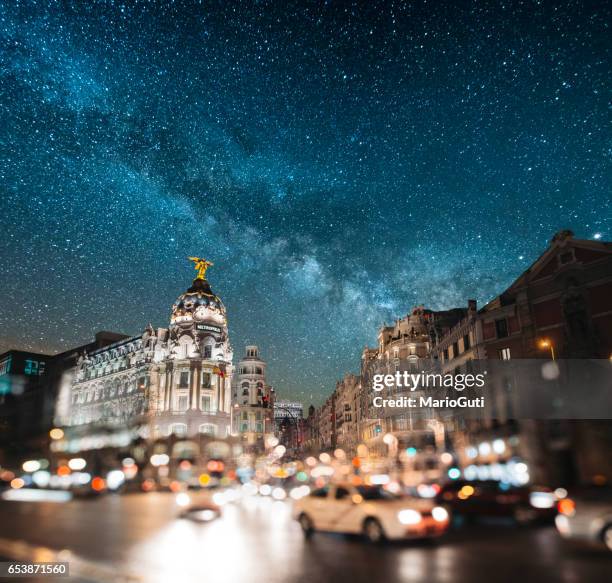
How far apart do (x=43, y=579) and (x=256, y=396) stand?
9349 centimetres

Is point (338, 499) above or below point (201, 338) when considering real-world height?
below

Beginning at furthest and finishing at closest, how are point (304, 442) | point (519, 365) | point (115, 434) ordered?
point (304, 442), point (115, 434), point (519, 365)

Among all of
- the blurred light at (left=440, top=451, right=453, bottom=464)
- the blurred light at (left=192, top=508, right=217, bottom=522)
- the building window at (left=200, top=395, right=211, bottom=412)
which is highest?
the building window at (left=200, top=395, right=211, bottom=412)

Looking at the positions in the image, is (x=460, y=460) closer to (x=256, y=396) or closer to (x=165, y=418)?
(x=165, y=418)

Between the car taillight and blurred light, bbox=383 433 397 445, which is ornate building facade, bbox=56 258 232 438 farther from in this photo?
the car taillight

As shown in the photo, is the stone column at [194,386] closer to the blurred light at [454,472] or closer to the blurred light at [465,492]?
the blurred light at [454,472]

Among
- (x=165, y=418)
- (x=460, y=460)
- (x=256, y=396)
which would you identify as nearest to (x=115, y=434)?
(x=165, y=418)

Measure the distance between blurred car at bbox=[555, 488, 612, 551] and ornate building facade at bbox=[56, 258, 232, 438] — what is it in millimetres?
73623

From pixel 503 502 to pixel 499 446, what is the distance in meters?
20.6

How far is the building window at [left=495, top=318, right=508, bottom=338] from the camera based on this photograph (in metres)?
40.5

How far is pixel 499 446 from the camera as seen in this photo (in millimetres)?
35125

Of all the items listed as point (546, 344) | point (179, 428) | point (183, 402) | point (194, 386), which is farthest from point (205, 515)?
point (183, 402)

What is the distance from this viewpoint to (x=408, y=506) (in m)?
12.4

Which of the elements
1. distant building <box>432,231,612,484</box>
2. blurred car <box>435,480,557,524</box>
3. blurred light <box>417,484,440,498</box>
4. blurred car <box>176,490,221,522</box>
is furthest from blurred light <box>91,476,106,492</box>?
distant building <box>432,231,612,484</box>
